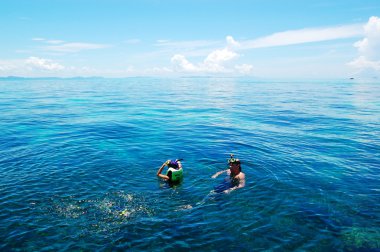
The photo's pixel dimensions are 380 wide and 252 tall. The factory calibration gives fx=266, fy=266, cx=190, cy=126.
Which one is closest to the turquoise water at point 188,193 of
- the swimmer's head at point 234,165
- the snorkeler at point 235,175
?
the snorkeler at point 235,175

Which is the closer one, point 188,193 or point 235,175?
point 188,193

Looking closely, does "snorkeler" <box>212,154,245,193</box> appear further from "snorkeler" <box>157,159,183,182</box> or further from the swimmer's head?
"snorkeler" <box>157,159,183,182</box>

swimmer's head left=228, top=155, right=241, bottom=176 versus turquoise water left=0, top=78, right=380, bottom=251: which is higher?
swimmer's head left=228, top=155, right=241, bottom=176

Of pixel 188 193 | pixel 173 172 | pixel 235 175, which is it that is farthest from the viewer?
pixel 235 175

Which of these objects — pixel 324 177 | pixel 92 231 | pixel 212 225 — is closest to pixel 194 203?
pixel 212 225

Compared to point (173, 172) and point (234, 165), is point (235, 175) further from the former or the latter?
point (173, 172)

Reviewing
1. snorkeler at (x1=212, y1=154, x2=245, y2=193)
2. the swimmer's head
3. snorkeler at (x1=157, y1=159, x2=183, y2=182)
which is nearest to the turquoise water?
snorkeler at (x1=157, y1=159, x2=183, y2=182)

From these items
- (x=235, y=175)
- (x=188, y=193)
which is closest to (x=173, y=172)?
(x=188, y=193)

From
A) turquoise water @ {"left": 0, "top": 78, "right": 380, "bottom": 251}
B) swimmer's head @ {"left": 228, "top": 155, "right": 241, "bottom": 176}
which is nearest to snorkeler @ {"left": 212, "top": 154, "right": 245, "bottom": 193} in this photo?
swimmer's head @ {"left": 228, "top": 155, "right": 241, "bottom": 176}

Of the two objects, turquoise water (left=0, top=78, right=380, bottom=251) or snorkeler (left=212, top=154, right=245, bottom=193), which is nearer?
turquoise water (left=0, top=78, right=380, bottom=251)

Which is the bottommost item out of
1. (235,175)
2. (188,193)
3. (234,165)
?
(188,193)

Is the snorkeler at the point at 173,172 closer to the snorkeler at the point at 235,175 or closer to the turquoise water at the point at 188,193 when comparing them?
the turquoise water at the point at 188,193

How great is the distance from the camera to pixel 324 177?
17.8 metres

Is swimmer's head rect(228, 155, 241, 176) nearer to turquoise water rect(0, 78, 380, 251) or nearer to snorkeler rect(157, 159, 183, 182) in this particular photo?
turquoise water rect(0, 78, 380, 251)
